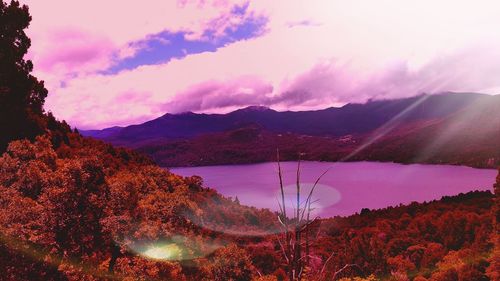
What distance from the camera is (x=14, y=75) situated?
41.9m

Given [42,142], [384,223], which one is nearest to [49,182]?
[42,142]

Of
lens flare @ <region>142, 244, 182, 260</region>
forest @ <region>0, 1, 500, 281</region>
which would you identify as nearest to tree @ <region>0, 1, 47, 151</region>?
forest @ <region>0, 1, 500, 281</region>

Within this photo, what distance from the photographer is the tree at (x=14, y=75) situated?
40875 mm

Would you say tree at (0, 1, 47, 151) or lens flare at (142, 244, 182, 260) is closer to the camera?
lens flare at (142, 244, 182, 260)

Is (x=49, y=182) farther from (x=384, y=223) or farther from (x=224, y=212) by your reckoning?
(x=384, y=223)

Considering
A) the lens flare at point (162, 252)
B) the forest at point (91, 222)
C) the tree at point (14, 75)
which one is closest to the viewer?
the forest at point (91, 222)

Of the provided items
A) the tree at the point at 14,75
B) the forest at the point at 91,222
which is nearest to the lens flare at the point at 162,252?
the forest at the point at 91,222

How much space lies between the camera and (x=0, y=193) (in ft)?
77.5

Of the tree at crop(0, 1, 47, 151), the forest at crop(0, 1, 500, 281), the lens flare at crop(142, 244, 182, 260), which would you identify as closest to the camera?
the forest at crop(0, 1, 500, 281)

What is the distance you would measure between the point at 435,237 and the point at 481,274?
174ft

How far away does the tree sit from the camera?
134ft

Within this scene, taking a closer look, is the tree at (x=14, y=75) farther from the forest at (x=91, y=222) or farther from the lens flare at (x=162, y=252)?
the lens flare at (x=162, y=252)

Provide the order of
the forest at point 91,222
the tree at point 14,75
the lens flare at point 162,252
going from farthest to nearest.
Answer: the tree at point 14,75, the lens flare at point 162,252, the forest at point 91,222

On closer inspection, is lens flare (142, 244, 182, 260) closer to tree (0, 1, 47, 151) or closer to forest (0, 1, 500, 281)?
forest (0, 1, 500, 281)
